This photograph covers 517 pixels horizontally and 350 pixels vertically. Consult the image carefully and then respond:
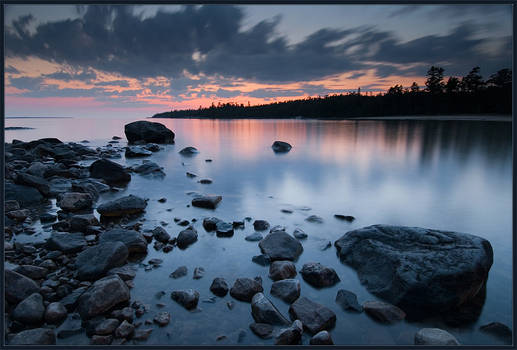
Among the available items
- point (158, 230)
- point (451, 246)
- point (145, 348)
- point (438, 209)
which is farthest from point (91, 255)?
point (438, 209)

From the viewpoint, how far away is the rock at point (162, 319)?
2.99m

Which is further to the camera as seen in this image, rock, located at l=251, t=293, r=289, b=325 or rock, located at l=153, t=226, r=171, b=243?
rock, located at l=153, t=226, r=171, b=243

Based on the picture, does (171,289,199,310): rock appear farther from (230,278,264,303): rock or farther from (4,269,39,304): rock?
(4,269,39,304): rock

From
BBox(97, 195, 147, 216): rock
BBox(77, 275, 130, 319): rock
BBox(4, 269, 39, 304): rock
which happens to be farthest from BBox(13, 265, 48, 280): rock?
BBox(97, 195, 147, 216): rock

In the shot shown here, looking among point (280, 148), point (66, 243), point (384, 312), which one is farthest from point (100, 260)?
point (280, 148)

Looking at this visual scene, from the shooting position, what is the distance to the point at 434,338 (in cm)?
268

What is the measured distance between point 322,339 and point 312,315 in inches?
12.6

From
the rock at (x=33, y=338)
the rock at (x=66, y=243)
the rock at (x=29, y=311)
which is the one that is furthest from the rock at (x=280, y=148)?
the rock at (x=33, y=338)

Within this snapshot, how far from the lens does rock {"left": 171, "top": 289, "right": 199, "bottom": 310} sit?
3289 mm

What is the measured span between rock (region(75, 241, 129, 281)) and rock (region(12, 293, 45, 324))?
713mm

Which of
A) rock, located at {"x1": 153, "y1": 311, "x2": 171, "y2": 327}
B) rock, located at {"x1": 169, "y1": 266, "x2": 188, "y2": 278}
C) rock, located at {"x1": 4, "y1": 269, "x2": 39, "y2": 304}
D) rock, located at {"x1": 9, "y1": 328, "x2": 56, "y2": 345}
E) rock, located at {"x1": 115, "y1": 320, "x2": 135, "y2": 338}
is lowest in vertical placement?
rock, located at {"x1": 169, "y1": 266, "x2": 188, "y2": 278}

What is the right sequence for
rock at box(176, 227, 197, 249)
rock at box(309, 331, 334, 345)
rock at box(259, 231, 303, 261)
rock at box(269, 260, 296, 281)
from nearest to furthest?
rock at box(309, 331, 334, 345) → rock at box(269, 260, 296, 281) → rock at box(259, 231, 303, 261) → rock at box(176, 227, 197, 249)

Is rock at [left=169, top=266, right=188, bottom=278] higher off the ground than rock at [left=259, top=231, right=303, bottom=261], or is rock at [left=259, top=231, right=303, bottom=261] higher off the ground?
rock at [left=259, top=231, right=303, bottom=261]

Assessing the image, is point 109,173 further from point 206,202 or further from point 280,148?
point 280,148
